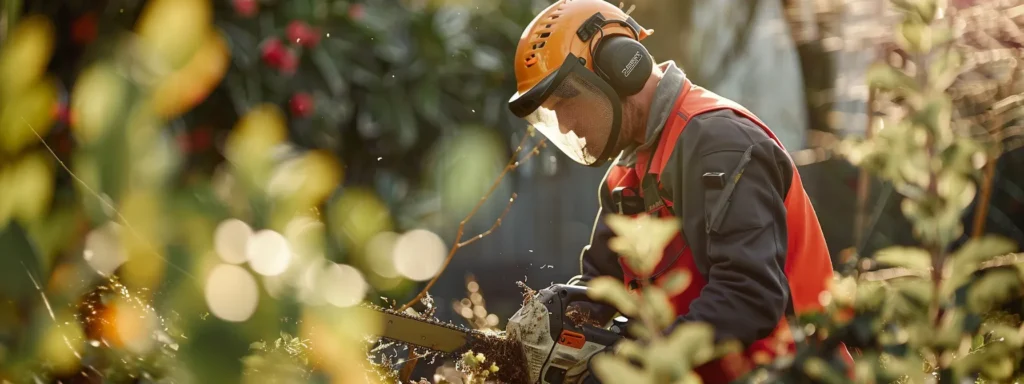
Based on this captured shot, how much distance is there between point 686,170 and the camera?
231 cm

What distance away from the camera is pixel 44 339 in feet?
3.26

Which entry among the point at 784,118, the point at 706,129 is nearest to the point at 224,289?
the point at 706,129

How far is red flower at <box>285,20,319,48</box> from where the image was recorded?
4012mm

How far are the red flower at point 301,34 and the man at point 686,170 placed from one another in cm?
159

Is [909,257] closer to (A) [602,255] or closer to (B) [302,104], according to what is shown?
(A) [602,255]

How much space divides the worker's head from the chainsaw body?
47cm

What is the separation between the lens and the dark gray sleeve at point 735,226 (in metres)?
2.16

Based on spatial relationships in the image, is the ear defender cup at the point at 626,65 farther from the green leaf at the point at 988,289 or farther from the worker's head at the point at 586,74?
the green leaf at the point at 988,289

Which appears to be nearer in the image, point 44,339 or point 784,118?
point 44,339

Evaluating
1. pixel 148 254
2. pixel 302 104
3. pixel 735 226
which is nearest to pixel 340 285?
pixel 148 254

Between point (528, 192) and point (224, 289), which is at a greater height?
point (224, 289)

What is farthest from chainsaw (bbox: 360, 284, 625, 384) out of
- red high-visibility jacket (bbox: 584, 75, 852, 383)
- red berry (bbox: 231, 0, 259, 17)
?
red berry (bbox: 231, 0, 259, 17)

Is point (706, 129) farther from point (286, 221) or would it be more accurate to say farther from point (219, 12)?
point (219, 12)

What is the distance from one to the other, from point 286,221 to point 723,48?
243 inches
